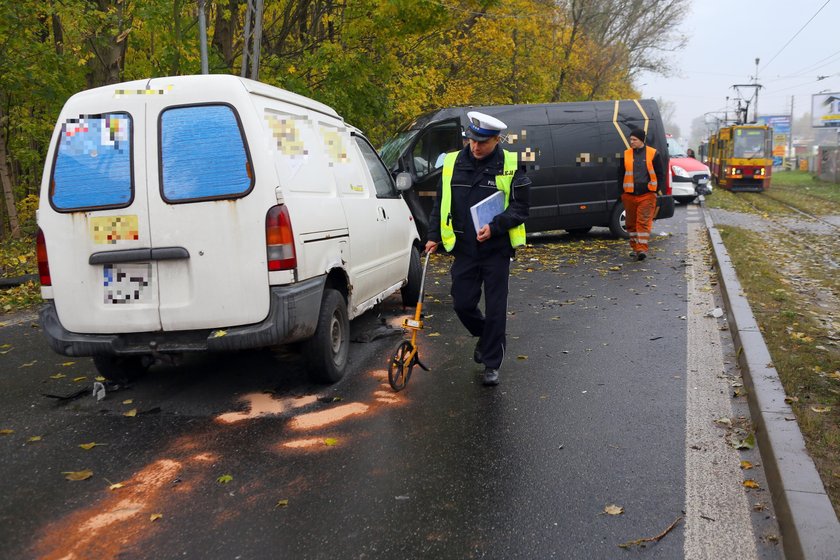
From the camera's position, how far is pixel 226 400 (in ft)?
16.1

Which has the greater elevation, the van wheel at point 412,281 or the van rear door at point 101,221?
the van rear door at point 101,221

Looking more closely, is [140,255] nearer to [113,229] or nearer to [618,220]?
[113,229]

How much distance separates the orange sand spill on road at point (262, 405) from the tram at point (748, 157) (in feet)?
103

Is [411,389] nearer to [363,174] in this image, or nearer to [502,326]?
[502,326]

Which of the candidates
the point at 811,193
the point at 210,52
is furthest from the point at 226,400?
the point at 811,193

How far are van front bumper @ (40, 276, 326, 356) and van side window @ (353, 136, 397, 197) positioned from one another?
7.51ft

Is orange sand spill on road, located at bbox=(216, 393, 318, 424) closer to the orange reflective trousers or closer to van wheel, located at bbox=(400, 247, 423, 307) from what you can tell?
van wheel, located at bbox=(400, 247, 423, 307)

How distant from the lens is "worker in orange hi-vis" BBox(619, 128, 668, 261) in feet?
34.7

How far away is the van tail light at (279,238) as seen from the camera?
14.1ft

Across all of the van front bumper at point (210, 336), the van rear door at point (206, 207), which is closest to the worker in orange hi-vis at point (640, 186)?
the van front bumper at point (210, 336)

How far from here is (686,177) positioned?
2233cm

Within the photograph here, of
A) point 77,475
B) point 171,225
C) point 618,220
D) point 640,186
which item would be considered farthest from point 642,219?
point 77,475

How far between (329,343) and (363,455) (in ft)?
4.02

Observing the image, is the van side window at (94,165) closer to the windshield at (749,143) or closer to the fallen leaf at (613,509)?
the fallen leaf at (613,509)
